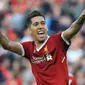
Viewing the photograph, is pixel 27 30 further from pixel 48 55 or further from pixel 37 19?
pixel 48 55

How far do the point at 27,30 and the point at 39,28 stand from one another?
6683 millimetres

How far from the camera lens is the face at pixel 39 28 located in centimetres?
803

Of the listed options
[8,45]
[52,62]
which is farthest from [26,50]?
[52,62]

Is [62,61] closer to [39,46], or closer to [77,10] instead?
[39,46]

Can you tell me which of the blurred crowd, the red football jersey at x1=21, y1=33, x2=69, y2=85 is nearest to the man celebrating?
the red football jersey at x1=21, y1=33, x2=69, y2=85

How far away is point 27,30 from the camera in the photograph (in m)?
14.7

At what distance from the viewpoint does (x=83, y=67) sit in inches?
493

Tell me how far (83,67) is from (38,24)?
15.2 ft

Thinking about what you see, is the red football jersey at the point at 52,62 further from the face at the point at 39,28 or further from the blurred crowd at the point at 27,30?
the blurred crowd at the point at 27,30

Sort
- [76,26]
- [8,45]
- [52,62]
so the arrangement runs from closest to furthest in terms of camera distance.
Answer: [76,26] → [52,62] → [8,45]

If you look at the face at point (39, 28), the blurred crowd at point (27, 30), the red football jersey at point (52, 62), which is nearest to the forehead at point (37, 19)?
the face at point (39, 28)

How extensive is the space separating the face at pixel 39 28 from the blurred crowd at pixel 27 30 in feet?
13.6

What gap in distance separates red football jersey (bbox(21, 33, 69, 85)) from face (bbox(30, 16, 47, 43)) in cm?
12

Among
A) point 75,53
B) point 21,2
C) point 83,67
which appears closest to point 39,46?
point 83,67
